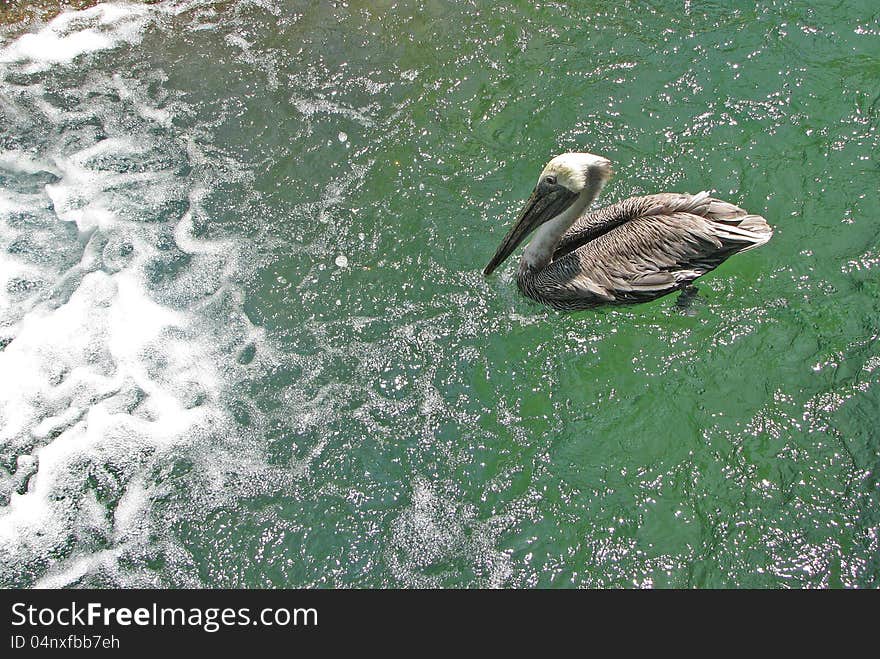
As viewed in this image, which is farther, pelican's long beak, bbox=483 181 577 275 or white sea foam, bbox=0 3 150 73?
white sea foam, bbox=0 3 150 73

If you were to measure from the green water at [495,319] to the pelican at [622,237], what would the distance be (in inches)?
19.3

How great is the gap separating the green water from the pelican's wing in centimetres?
51

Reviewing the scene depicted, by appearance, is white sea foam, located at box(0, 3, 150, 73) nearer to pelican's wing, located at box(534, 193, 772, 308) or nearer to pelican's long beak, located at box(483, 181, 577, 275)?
pelican's long beak, located at box(483, 181, 577, 275)

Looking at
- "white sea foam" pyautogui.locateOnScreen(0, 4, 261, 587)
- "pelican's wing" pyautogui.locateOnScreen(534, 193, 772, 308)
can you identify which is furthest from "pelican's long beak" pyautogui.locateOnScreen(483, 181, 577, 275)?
"white sea foam" pyautogui.locateOnScreen(0, 4, 261, 587)

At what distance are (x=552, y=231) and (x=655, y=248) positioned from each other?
0.78m

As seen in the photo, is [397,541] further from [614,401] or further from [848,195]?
[848,195]

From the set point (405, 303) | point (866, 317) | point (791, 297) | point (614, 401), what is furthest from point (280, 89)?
point (866, 317)

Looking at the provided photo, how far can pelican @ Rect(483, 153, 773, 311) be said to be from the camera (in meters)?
4.92

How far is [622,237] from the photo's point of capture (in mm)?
5137

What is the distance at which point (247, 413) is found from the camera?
5344 mm

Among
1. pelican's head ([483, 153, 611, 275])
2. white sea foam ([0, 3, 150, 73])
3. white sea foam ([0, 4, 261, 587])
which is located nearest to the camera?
pelican's head ([483, 153, 611, 275])

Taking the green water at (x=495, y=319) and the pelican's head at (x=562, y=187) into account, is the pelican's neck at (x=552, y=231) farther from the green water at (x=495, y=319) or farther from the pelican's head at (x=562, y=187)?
the green water at (x=495, y=319)

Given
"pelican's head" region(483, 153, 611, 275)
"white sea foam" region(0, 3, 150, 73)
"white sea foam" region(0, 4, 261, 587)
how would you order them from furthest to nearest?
1. "white sea foam" region(0, 3, 150, 73)
2. "white sea foam" region(0, 4, 261, 587)
3. "pelican's head" region(483, 153, 611, 275)

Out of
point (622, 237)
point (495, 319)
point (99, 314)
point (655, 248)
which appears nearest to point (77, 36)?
point (99, 314)
